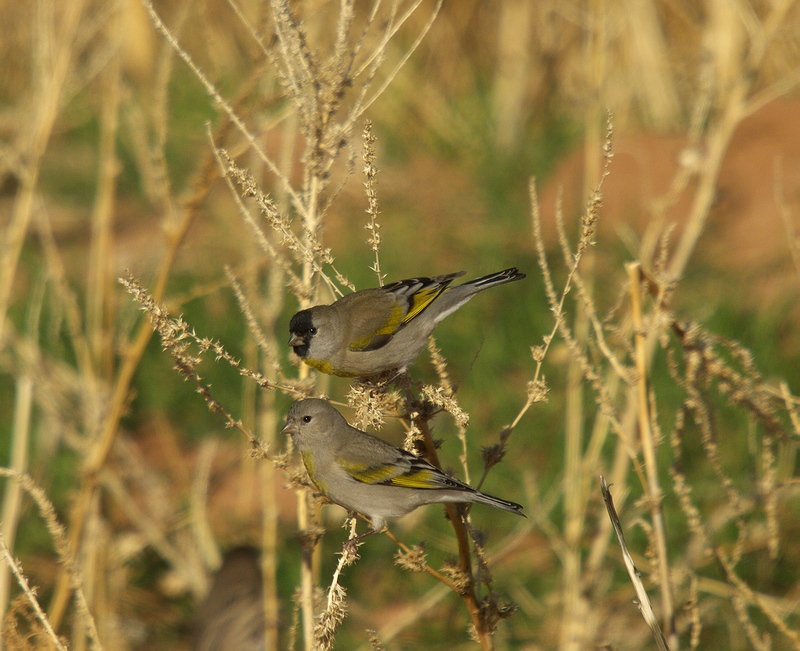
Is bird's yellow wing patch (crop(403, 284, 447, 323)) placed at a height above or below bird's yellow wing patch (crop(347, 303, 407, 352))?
above

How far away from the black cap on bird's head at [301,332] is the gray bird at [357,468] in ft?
0.85

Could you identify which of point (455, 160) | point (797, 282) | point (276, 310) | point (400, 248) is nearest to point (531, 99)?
point (455, 160)

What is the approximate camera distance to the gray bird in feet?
9.70

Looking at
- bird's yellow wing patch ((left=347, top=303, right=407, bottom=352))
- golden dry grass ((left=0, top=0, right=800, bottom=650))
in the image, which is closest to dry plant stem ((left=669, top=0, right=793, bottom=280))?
golden dry grass ((left=0, top=0, right=800, bottom=650))

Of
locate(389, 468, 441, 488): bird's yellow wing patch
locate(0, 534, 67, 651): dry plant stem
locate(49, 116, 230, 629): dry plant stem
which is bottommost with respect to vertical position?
locate(0, 534, 67, 651): dry plant stem

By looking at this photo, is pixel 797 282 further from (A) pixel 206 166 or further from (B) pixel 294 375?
(A) pixel 206 166

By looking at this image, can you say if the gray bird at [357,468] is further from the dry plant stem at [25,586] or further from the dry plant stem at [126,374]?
the dry plant stem at [25,586]

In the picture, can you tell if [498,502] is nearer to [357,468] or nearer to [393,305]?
[357,468]

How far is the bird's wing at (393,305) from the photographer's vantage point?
11.6ft

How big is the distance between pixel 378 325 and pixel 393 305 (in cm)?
12

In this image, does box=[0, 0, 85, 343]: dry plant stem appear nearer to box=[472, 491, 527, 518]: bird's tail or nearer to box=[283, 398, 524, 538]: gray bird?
box=[283, 398, 524, 538]: gray bird

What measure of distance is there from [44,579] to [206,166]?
3.77 metres

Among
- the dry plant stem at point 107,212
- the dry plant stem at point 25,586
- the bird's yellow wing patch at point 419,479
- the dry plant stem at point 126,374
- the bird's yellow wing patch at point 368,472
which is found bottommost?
the dry plant stem at point 25,586

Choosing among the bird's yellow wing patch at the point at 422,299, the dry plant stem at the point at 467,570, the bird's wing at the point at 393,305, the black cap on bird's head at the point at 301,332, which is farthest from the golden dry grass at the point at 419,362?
the bird's yellow wing patch at the point at 422,299
